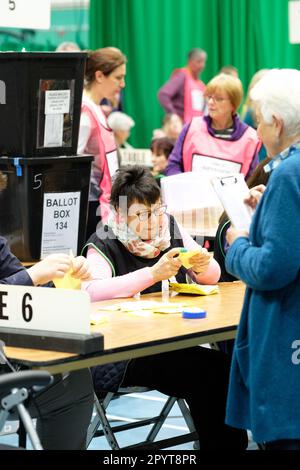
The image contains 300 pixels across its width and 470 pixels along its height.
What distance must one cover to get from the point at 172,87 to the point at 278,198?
28.9 feet

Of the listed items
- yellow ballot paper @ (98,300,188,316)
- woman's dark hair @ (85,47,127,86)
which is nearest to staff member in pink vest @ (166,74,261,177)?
woman's dark hair @ (85,47,127,86)

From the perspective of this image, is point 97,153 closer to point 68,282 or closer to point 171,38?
point 68,282

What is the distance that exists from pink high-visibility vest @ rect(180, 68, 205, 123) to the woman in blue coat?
8452 mm

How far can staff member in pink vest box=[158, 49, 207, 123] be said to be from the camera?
11.3 meters

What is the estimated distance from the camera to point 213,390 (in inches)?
144

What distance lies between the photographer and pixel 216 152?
607cm

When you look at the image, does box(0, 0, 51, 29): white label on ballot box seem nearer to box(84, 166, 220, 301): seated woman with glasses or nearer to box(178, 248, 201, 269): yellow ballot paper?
box(84, 166, 220, 301): seated woman with glasses

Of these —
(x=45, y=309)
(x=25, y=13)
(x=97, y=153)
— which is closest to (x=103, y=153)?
(x=97, y=153)

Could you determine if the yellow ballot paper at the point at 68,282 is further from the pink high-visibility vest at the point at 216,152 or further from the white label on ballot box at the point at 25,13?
the pink high-visibility vest at the point at 216,152

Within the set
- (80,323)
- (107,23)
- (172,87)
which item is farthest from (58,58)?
(107,23)

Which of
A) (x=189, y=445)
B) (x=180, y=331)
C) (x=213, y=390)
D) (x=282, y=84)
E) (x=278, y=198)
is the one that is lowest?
(x=189, y=445)

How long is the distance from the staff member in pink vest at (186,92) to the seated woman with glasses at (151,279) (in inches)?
294

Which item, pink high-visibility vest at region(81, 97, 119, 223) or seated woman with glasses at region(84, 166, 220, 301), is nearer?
seated woman with glasses at region(84, 166, 220, 301)
